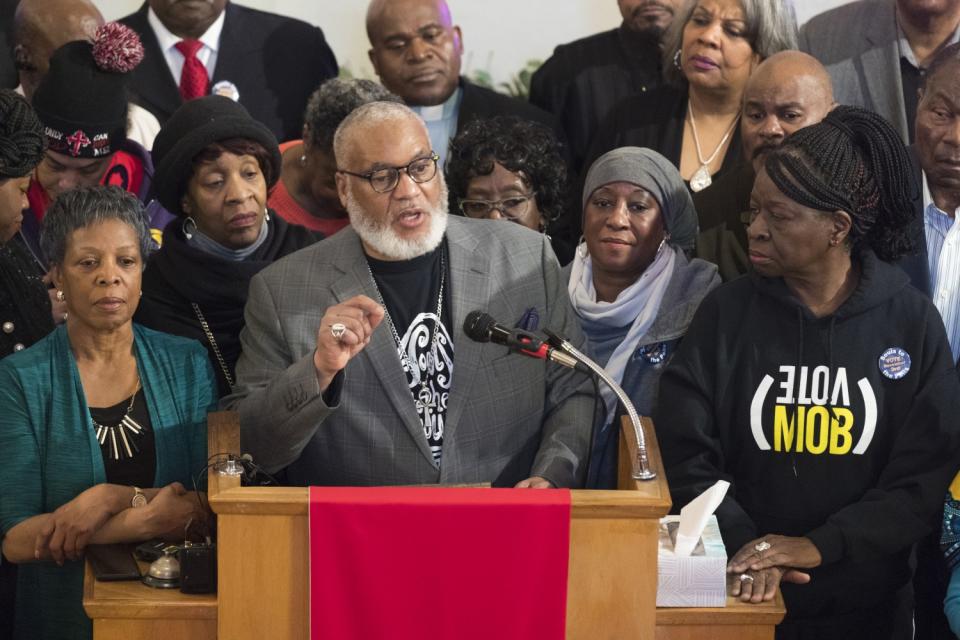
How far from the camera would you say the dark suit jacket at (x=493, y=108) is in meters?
5.67

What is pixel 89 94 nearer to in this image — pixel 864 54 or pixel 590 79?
pixel 590 79

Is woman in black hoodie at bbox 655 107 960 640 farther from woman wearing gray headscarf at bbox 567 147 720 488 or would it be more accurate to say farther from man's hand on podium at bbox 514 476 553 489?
man's hand on podium at bbox 514 476 553 489

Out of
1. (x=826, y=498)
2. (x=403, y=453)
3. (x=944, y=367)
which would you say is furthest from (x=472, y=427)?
(x=944, y=367)

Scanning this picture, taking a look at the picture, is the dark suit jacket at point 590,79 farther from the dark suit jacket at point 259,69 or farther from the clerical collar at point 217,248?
the clerical collar at point 217,248

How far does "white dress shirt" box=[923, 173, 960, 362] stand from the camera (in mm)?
4434

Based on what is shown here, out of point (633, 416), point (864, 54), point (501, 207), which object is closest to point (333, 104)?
point (501, 207)

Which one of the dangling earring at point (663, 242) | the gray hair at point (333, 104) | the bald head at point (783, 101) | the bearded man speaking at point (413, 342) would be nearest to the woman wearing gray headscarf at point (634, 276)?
the dangling earring at point (663, 242)

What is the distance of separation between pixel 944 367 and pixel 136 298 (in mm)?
2142

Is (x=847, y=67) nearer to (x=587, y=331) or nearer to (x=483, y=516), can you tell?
(x=587, y=331)

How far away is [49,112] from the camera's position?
16.1 ft

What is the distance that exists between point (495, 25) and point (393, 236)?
3560 millimetres

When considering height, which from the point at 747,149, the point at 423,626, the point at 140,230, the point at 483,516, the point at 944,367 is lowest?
the point at 423,626

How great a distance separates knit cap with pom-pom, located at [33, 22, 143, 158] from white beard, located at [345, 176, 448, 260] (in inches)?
49.9

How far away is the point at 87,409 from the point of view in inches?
151
